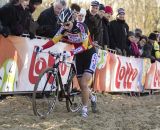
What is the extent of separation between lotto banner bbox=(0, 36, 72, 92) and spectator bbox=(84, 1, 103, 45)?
2579 millimetres

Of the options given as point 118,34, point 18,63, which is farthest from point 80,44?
point 118,34

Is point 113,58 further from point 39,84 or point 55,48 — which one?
point 39,84

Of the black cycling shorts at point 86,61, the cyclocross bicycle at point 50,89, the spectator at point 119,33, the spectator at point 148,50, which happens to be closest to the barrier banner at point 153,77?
the spectator at point 148,50

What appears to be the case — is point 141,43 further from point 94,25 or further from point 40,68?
point 40,68

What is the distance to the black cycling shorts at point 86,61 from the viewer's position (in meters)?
8.70

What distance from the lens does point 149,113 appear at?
9.73 metres

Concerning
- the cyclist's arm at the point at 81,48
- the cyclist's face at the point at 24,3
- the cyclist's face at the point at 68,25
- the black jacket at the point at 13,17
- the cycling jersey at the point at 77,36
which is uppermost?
the cyclist's face at the point at 24,3

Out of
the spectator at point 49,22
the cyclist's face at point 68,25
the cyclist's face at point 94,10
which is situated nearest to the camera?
the cyclist's face at point 68,25

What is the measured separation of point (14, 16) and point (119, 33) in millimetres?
5629

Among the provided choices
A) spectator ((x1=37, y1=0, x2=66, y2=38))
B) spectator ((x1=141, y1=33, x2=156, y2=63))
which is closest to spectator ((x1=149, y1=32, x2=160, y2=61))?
spectator ((x1=141, y1=33, x2=156, y2=63))

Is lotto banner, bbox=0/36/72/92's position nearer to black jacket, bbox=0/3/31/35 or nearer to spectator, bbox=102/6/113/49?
black jacket, bbox=0/3/31/35

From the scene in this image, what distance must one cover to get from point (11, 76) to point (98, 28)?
421 cm

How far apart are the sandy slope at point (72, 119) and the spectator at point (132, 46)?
481 centimetres

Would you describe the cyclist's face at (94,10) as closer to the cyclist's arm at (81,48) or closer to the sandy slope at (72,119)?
the sandy slope at (72,119)
